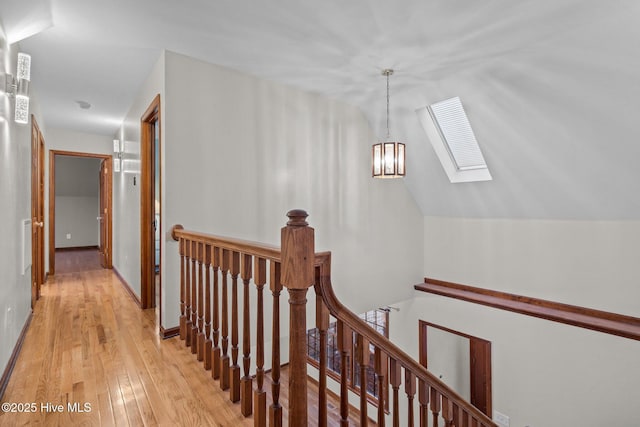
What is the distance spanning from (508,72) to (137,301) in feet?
13.7

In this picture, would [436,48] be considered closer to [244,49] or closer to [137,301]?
[244,49]

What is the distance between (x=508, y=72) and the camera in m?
2.95

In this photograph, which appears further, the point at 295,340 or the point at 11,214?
the point at 11,214

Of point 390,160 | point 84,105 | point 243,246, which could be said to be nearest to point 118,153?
point 84,105

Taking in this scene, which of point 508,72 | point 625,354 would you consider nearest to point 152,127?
point 508,72

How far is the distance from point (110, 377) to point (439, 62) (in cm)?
337

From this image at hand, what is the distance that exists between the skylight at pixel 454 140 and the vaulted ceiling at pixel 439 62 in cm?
13

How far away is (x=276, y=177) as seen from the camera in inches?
131

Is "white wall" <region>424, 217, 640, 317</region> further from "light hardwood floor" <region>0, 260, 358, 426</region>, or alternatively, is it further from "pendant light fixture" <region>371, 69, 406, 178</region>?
"light hardwood floor" <region>0, 260, 358, 426</region>

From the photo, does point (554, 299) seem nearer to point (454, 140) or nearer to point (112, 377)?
point (454, 140)

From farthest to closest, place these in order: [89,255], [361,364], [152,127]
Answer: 1. [89,255]
2. [152,127]
3. [361,364]

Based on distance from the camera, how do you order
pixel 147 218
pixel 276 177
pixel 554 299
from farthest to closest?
pixel 554 299
pixel 276 177
pixel 147 218

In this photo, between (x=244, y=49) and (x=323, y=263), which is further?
(x=244, y=49)

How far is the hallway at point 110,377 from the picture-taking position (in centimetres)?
161
